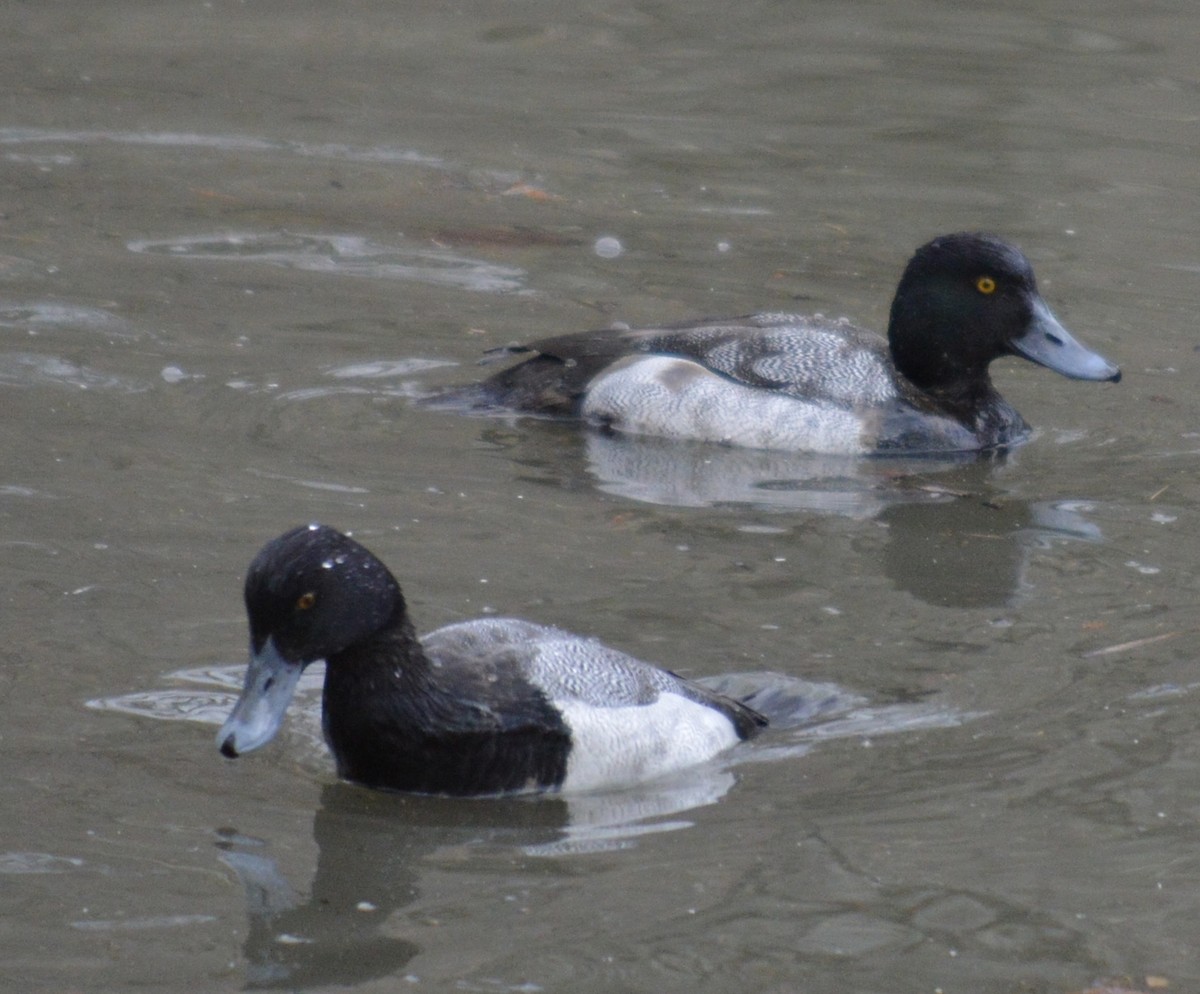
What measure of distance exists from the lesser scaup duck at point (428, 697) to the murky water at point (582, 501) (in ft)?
0.37

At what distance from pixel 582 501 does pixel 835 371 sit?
175 cm

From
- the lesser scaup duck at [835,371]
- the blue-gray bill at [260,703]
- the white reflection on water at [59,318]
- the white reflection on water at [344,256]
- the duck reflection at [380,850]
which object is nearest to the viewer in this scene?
the duck reflection at [380,850]

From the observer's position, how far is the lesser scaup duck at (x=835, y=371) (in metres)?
9.61

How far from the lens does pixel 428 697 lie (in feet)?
19.2

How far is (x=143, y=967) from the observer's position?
485 cm

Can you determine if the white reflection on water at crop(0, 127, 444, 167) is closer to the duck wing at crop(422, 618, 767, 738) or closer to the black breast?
→ the duck wing at crop(422, 618, 767, 738)

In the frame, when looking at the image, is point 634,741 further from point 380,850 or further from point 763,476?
point 763,476

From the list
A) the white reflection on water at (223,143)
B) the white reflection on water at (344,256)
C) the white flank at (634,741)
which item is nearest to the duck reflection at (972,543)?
the white flank at (634,741)

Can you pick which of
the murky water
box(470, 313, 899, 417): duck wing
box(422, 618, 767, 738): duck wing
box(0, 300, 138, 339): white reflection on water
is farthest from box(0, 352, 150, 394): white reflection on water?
box(422, 618, 767, 738): duck wing

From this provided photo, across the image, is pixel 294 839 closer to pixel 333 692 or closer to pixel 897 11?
pixel 333 692

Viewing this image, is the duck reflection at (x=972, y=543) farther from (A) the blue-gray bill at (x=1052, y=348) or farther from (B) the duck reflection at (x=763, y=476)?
(A) the blue-gray bill at (x=1052, y=348)

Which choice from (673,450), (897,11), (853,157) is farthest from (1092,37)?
(673,450)

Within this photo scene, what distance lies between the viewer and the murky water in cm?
522

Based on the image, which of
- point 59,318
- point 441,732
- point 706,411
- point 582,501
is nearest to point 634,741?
point 441,732
